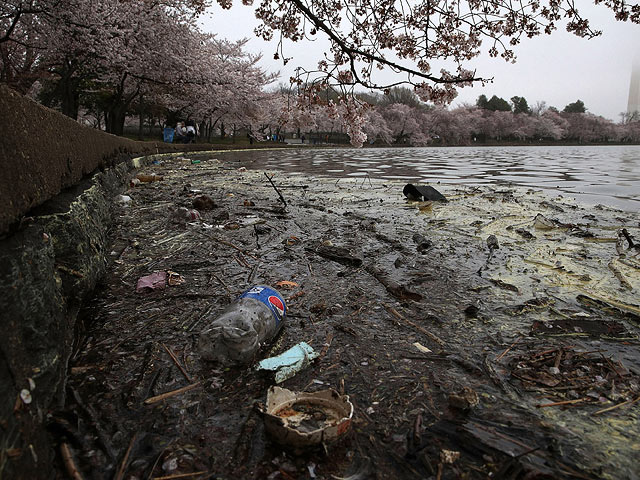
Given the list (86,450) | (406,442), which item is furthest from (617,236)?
(86,450)

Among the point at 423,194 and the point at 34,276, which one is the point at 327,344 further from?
the point at 423,194

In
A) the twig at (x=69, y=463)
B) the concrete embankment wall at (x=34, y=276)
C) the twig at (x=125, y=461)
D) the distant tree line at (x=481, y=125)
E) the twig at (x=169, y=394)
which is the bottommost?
the twig at (x=125, y=461)

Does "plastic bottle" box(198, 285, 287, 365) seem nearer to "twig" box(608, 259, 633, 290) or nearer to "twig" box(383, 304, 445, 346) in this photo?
"twig" box(383, 304, 445, 346)

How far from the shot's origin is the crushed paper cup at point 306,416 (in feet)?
4.25

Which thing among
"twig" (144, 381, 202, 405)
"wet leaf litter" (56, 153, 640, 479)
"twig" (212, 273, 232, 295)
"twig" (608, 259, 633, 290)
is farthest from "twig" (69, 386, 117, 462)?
"twig" (608, 259, 633, 290)

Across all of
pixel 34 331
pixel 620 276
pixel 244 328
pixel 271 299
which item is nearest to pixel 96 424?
pixel 34 331

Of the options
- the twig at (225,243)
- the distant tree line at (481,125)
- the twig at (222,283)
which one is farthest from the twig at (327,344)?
the distant tree line at (481,125)

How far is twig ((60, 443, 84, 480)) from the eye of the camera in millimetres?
1179

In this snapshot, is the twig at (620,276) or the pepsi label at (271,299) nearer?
the pepsi label at (271,299)

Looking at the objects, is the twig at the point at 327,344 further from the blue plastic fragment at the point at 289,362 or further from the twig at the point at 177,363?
the twig at the point at 177,363

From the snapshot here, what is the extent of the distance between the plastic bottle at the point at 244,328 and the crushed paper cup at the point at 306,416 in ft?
1.38

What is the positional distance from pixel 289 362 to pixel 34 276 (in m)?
1.15

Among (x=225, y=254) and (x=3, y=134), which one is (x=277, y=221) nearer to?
(x=225, y=254)

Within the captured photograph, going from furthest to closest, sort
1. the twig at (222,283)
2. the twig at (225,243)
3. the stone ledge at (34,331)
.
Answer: the twig at (225,243), the twig at (222,283), the stone ledge at (34,331)
